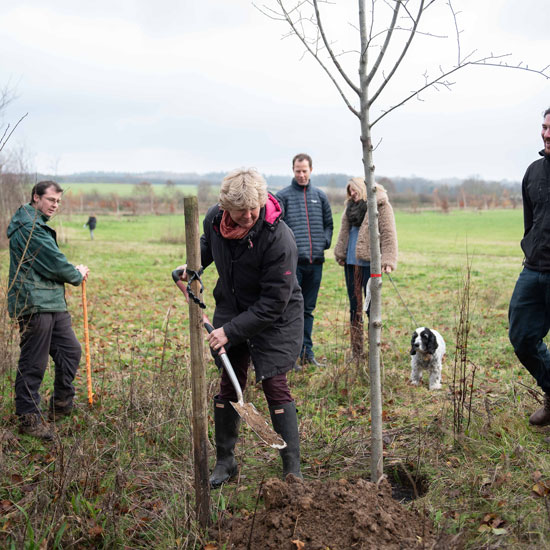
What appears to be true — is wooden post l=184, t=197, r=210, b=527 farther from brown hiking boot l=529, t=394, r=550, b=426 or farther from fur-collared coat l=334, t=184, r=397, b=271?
fur-collared coat l=334, t=184, r=397, b=271

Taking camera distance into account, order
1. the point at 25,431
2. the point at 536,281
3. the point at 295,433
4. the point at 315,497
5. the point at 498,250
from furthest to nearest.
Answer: the point at 498,250, the point at 25,431, the point at 536,281, the point at 295,433, the point at 315,497

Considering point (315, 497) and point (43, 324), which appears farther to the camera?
point (43, 324)

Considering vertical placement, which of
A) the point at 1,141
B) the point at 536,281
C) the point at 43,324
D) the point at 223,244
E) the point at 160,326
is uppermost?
the point at 1,141

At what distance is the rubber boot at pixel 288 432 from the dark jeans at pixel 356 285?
2.25 metres

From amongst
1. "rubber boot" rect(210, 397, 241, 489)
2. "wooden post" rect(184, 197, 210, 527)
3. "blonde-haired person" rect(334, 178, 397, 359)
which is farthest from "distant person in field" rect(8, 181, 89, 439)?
"blonde-haired person" rect(334, 178, 397, 359)

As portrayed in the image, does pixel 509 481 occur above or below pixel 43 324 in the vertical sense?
below

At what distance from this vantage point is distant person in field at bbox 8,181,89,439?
4105 millimetres

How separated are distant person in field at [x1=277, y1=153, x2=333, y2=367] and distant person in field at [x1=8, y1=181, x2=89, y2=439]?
2.48 metres

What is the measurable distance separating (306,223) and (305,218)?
2.3 inches

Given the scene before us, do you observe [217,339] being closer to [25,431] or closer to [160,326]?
[25,431]

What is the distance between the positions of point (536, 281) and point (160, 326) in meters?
6.40

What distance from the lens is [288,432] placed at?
325 centimetres

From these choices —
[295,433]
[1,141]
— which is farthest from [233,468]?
[1,141]

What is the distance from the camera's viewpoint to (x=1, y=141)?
2848mm
